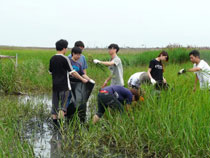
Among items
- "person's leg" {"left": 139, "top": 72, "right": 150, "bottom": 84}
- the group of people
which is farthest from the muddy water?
"person's leg" {"left": 139, "top": 72, "right": 150, "bottom": 84}

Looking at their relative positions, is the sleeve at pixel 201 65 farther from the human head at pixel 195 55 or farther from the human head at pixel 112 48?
the human head at pixel 112 48

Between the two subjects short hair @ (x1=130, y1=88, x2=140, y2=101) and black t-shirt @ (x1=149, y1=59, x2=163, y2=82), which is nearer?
short hair @ (x1=130, y1=88, x2=140, y2=101)

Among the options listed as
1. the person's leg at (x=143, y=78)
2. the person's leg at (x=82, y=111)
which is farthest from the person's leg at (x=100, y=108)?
the person's leg at (x=143, y=78)

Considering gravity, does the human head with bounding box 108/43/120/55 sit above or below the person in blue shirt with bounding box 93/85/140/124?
above

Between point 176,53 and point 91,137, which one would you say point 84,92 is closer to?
point 91,137

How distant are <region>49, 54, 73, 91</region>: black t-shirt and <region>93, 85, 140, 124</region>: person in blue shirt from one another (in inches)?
26.4

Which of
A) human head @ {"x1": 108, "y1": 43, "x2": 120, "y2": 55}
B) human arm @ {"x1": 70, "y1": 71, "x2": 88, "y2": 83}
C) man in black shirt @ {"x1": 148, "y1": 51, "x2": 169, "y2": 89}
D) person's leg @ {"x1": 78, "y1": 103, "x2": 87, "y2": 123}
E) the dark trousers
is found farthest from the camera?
man in black shirt @ {"x1": 148, "y1": 51, "x2": 169, "y2": 89}

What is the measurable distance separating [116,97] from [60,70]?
1.04 meters

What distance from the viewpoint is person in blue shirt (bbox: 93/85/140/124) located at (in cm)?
445

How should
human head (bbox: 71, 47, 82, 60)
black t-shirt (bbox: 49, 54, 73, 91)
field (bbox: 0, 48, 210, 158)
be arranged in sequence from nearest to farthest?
field (bbox: 0, 48, 210, 158) < black t-shirt (bbox: 49, 54, 73, 91) < human head (bbox: 71, 47, 82, 60)

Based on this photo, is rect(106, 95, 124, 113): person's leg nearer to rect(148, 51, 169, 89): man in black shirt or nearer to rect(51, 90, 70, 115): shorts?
rect(51, 90, 70, 115): shorts

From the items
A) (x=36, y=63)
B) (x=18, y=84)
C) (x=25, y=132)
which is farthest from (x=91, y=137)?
(x=36, y=63)

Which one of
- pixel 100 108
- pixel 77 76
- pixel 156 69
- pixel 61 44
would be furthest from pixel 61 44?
pixel 156 69

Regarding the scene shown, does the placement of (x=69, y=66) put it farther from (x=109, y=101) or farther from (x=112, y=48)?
(x=112, y=48)
